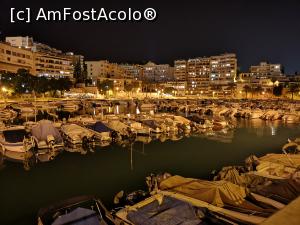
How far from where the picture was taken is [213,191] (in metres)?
11.1

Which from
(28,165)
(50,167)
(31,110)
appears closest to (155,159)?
(50,167)

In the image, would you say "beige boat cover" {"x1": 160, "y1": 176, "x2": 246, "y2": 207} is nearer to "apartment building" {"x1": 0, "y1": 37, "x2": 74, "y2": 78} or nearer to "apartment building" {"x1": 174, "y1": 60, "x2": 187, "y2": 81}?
"apartment building" {"x1": 0, "y1": 37, "x2": 74, "y2": 78}

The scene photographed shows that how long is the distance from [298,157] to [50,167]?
18.3 m

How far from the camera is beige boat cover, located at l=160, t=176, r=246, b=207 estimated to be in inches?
424

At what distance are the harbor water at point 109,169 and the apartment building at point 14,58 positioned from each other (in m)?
74.8

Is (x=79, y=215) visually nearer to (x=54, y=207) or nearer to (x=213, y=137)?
(x=54, y=207)

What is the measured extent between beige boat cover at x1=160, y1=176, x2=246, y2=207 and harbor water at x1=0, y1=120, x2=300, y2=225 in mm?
4715

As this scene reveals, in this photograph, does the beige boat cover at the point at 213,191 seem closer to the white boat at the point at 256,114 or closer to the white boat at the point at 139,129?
the white boat at the point at 139,129

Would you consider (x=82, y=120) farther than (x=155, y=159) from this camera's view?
Yes

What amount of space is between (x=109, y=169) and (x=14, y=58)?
288 ft

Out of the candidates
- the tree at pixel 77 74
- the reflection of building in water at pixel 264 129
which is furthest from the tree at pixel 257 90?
the tree at pixel 77 74

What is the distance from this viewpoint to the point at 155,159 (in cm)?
2434

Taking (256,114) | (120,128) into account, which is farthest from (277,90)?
(120,128)

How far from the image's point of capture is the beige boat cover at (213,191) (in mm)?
10781
